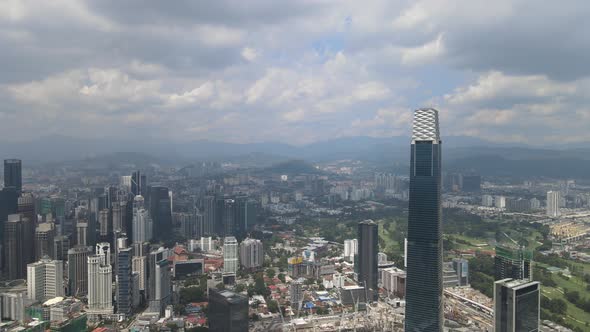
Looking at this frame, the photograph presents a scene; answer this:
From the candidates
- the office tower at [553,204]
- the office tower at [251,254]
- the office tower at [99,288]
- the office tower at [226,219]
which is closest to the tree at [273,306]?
the office tower at [251,254]

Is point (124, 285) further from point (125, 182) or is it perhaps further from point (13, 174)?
point (125, 182)

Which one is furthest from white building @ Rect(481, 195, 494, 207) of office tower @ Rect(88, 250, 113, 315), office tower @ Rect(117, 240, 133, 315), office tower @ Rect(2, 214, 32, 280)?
office tower @ Rect(2, 214, 32, 280)

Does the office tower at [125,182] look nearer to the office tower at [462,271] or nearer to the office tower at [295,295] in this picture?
the office tower at [295,295]

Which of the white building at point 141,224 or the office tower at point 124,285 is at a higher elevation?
the white building at point 141,224

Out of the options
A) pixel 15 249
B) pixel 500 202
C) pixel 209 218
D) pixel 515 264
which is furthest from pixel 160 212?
pixel 500 202

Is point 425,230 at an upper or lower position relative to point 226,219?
upper

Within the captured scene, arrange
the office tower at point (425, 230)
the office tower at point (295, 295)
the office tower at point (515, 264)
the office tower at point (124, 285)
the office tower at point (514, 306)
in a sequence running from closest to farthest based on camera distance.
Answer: the office tower at point (514, 306)
the office tower at point (425, 230)
the office tower at point (515, 264)
the office tower at point (124, 285)
the office tower at point (295, 295)

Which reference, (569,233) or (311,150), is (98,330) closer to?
(569,233)
